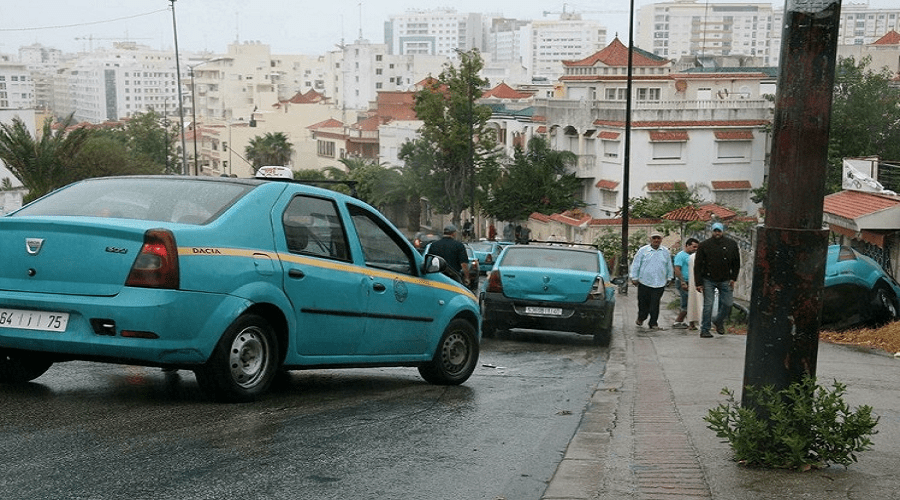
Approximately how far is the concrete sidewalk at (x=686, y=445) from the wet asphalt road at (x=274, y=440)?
23cm

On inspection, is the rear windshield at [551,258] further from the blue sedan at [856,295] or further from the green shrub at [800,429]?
the green shrub at [800,429]

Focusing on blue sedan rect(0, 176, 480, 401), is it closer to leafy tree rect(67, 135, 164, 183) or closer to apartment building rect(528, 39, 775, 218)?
leafy tree rect(67, 135, 164, 183)

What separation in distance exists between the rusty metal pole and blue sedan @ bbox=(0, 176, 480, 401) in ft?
10.3

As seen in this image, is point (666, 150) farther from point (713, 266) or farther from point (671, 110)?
point (713, 266)

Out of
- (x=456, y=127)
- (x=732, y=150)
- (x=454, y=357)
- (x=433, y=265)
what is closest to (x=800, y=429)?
(x=433, y=265)

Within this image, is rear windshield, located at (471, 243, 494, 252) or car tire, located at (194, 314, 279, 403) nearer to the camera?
car tire, located at (194, 314, 279, 403)

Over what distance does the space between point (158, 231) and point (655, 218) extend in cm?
4298

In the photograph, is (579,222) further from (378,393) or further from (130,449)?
(130,449)

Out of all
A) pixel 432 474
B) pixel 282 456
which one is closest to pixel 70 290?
pixel 282 456

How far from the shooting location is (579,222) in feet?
152

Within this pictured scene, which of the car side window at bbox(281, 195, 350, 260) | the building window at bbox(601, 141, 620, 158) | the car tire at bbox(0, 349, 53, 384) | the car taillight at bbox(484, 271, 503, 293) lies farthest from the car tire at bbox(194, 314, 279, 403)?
the building window at bbox(601, 141, 620, 158)

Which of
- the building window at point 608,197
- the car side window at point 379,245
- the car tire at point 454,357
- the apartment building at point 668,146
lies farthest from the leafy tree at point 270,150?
the car side window at point 379,245

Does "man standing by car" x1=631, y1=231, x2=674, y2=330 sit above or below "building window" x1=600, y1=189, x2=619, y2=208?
above

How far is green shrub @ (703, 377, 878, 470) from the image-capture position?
5.45 metres
